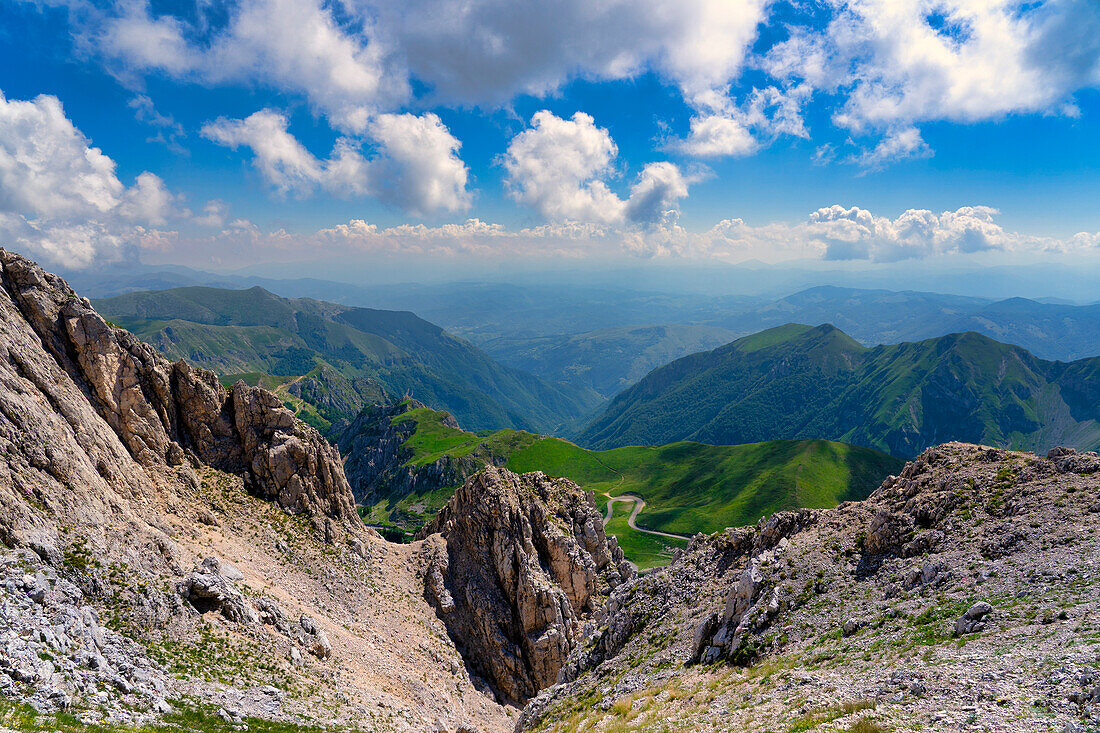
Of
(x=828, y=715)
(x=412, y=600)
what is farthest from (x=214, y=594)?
(x=828, y=715)

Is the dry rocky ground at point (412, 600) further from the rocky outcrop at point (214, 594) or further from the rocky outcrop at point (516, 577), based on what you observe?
the rocky outcrop at point (516, 577)

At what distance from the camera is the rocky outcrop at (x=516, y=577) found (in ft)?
201

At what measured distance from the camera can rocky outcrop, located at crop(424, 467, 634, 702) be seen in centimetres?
6125

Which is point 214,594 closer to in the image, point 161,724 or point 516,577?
point 161,724

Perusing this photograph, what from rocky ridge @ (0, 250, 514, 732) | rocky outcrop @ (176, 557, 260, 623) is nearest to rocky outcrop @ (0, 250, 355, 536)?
rocky ridge @ (0, 250, 514, 732)

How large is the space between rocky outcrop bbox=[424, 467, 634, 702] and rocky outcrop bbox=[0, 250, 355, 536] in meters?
17.1

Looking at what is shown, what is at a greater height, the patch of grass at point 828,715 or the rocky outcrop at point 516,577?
the patch of grass at point 828,715

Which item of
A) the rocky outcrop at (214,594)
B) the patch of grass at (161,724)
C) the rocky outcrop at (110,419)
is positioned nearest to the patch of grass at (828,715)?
the patch of grass at (161,724)

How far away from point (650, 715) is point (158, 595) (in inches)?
1317

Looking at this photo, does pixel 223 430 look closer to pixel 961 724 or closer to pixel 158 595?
pixel 158 595

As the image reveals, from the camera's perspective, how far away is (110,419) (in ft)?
157

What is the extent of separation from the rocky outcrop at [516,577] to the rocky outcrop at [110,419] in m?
17.1

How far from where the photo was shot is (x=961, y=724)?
54.5 feet

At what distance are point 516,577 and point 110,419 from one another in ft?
161
